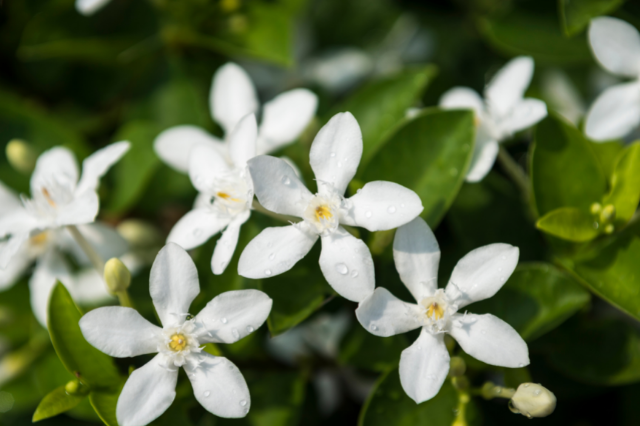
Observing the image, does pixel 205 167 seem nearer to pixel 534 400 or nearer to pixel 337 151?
pixel 337 151

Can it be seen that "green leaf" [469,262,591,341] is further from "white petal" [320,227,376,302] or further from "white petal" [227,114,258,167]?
"white petal" [227,114,258,167]

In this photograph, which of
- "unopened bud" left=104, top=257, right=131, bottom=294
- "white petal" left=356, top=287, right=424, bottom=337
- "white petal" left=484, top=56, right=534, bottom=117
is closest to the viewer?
"white petal" left=356, top=287, right=424, bottom=337

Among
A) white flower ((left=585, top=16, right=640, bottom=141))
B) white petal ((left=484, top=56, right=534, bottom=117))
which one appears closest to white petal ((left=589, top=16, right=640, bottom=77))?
white flower ((left=585, top=16, right=640, bottom=141))

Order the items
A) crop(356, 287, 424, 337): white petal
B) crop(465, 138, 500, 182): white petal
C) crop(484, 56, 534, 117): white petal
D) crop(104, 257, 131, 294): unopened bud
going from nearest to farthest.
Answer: crop(356, 287, 424, 337): white petal
crop(104, 257, 131, 294): unopened bud
crop(465, 138, 500, 182): white petal
crop(484, 56, 534, 117): white petal

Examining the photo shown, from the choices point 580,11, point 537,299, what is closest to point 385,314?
point 537,299

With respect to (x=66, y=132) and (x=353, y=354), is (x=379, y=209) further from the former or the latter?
(x=66, y=132)

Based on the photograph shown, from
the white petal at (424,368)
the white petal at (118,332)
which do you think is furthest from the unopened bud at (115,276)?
the white petal at (424,368)
